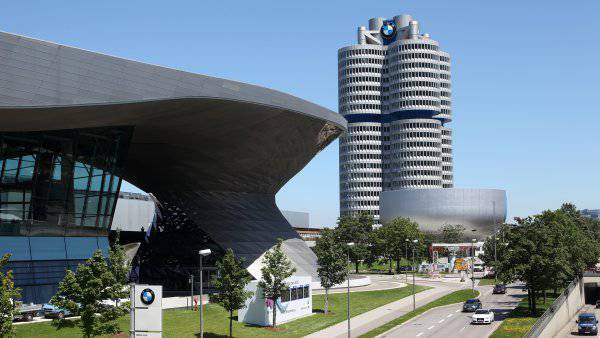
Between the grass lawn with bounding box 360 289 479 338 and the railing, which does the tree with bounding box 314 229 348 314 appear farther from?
the railing

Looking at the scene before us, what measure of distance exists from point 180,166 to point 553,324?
4078 cm

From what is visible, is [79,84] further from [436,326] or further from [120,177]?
[436,326]

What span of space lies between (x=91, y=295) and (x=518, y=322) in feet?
113

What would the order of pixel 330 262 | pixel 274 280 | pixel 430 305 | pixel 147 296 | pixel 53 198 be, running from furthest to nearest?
pixel 430 305 < pixel 330 262 < pixel 53 198 < pixel 274 280 < pixel 147 296

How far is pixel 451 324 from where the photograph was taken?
5812 cm

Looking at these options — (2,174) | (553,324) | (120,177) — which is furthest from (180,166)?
(553,324)

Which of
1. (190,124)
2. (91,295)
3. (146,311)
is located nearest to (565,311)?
(190,124)

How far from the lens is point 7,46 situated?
1844 inches

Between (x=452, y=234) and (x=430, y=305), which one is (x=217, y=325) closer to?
(x=430, y=305)

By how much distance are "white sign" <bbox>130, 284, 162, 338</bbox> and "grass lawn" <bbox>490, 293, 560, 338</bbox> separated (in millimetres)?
28637

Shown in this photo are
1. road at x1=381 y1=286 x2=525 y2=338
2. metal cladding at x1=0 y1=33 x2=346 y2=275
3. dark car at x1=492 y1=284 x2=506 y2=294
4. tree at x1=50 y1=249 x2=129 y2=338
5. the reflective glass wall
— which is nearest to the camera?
tree at x1=50 y1=249 x2=129 y2=338

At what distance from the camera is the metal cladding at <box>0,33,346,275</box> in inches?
1943

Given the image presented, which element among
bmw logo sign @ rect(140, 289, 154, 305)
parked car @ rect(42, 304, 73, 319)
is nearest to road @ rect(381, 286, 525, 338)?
parked car @ rect(42, 304, 73, 319)

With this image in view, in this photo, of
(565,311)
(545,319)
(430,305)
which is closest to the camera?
(545,319)
